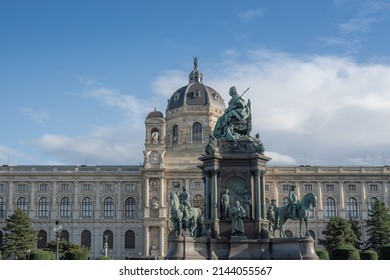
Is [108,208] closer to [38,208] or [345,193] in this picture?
[38,208]

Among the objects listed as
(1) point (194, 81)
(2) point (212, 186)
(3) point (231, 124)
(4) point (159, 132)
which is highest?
(1) point (194, 81)

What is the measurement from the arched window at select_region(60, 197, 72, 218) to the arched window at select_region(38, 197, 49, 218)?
8.85ft

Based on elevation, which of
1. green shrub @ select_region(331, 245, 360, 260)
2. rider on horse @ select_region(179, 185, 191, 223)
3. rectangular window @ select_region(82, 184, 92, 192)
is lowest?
green shrub @ select_region(331, 245, 360, 260)

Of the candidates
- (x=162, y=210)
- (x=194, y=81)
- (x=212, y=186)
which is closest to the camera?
(x=212, y=186)

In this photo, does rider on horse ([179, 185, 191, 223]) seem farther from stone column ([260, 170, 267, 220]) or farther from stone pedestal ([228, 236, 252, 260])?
stone column ([260, 170, 267, 220])

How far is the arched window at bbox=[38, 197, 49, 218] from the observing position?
107 meters

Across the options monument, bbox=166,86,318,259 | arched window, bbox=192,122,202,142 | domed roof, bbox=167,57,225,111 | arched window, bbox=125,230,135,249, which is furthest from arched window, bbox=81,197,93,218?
monument, bbox=166,86,318,259

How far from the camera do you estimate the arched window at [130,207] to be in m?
107

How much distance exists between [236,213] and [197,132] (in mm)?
78478

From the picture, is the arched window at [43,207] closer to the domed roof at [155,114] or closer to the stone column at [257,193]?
the domed roof at [155,114]

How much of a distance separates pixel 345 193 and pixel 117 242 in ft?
140

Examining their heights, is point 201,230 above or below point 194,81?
below
